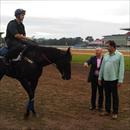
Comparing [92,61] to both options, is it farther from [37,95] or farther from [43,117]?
[37,95]

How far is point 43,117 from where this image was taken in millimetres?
9719

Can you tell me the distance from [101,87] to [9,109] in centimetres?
262

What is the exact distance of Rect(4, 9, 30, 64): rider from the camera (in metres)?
9.59

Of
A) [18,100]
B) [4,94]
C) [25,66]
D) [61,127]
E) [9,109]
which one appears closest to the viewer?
[61,127]

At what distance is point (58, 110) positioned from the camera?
1070cm

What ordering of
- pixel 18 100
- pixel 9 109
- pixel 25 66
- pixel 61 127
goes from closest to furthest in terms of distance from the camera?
1. pixel 61 127
2. pixel 25 66
3. pixel 9 109
4. pixel 18 100

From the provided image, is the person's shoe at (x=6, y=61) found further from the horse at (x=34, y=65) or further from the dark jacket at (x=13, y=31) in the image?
the dark jacket at (x=13, y=31)

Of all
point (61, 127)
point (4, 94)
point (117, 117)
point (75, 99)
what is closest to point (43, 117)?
point (61, 127)

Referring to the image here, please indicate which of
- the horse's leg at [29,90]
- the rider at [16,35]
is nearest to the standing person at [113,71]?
the horse's leg at [29,90]

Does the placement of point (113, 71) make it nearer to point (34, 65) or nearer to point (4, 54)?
point (34, 65)

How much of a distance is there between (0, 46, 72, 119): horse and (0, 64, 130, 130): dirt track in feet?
2.03

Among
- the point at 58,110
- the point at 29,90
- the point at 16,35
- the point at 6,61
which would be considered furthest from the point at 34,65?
the point at 58,110

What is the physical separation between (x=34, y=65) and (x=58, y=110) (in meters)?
1.68

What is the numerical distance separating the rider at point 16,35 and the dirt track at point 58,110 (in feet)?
5.64
